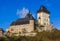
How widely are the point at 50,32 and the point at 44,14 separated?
763 centimetres

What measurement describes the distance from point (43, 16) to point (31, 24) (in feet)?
18.4

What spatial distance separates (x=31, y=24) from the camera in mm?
82688

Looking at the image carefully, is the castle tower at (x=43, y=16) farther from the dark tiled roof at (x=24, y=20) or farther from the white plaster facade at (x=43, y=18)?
the dark tiled roof at (x=24, y=20)

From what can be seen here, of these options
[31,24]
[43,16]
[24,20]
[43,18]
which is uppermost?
[43,16]

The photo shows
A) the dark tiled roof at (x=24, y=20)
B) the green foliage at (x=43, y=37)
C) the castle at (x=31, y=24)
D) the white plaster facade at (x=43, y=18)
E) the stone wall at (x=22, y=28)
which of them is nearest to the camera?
the green foliage at (x=43, y=37)

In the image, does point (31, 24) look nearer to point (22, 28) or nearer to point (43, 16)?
point (22, 28)

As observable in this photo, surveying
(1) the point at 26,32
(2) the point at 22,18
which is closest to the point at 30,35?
(1) the point at 26,32

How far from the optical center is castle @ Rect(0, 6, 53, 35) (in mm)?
82562

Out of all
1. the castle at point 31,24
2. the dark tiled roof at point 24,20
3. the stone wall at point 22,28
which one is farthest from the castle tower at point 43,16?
the stone wall at point 22,28

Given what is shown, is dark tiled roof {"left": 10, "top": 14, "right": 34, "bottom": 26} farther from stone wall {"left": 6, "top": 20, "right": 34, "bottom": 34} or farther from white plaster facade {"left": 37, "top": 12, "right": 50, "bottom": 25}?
white plaster facade {"left": 37, "top": 12, "right": 50, "bottom": 25}

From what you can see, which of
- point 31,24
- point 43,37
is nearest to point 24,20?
point 31,24

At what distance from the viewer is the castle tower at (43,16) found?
85.7 meters

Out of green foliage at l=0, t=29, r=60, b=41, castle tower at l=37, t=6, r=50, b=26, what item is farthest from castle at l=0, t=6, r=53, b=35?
green foliage at l=0, t=29, r=60, b=41

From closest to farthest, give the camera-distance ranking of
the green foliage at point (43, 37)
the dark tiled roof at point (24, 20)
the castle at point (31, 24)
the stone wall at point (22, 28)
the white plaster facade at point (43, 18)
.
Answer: the green foliage at point (43, 37) → the stone wall at point (22, 28) → the castle at point (31, 24) → the dark tiled roof at point (24, 20) → the white plaster facade at point (43, 18)
